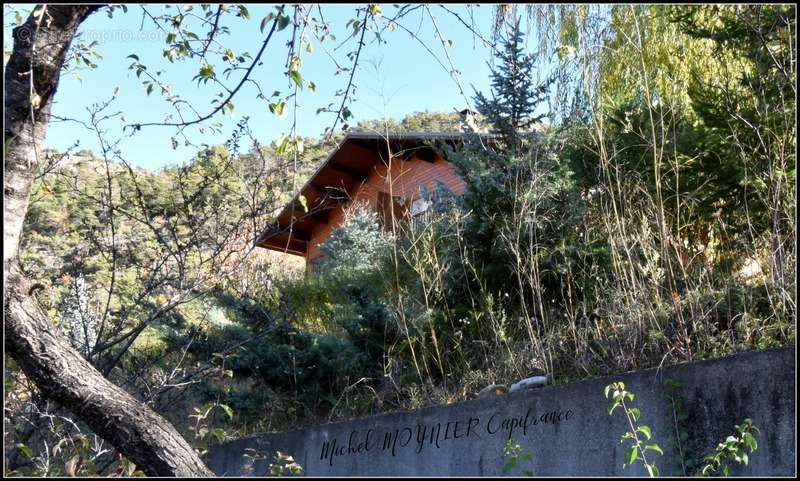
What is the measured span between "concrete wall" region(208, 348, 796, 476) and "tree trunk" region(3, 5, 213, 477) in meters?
2.15

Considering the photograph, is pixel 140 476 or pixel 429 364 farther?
pixel 429 364

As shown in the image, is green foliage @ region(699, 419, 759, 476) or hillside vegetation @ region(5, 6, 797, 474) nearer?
green foliage @ region(699, 419, 759, 476)

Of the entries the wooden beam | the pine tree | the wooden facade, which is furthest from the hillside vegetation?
the wooden beam

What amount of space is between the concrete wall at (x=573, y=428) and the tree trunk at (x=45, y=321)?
215cm

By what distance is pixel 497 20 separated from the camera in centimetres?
509

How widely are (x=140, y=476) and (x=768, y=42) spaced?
5587mm

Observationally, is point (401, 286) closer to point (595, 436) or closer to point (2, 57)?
point (595, 436)

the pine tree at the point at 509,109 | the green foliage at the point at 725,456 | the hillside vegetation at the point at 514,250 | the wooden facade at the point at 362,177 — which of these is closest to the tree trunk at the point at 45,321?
the hillside vegetation at the point at 514,250

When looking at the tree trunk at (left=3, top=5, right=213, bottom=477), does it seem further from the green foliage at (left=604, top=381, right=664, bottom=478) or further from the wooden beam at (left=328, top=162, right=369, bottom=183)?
the wooden beam at (left=328, top=162, right=369, bottom=183)

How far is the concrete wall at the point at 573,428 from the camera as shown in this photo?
16.6 ft

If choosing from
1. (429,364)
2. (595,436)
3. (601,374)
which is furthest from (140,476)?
(429,364)

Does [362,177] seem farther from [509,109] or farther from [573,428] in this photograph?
[573,428]

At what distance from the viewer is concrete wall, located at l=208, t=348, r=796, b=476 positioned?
505cm

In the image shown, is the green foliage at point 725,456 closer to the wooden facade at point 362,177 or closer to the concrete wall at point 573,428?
the concrete wall at point 573,428
